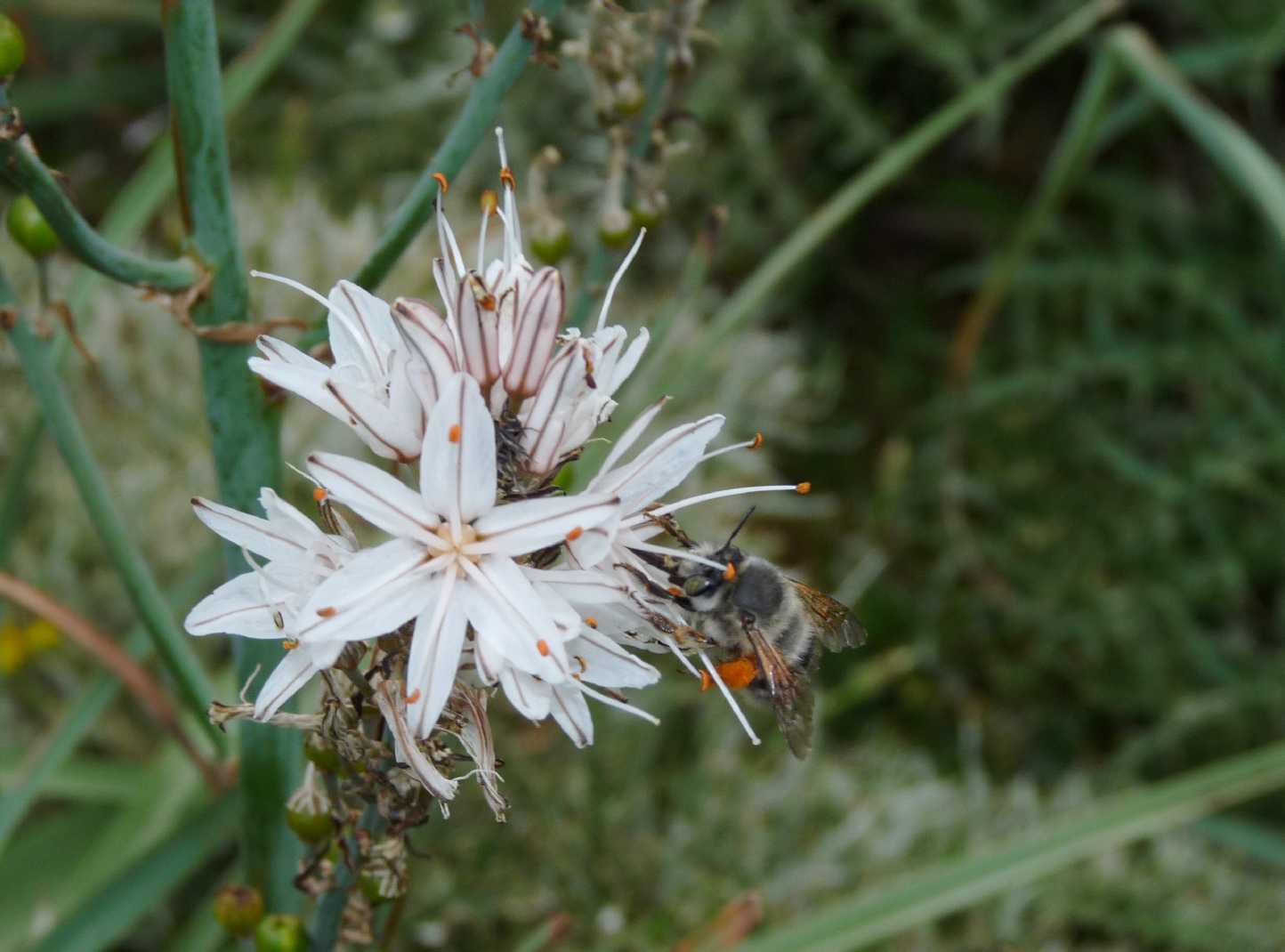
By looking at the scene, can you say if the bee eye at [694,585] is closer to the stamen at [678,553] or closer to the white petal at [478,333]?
the stamen at [678,553]

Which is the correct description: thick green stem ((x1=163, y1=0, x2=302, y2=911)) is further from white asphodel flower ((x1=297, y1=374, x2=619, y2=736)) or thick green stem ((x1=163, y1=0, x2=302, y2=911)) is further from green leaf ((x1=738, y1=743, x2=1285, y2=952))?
green leaf ((x1=738, y1=743, x2=1285, y2=952))

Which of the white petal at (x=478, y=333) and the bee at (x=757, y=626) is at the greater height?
the white petal at (x=478, y=333)

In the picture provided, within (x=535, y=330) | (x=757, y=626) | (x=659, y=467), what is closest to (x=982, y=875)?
(x=757, y=626)

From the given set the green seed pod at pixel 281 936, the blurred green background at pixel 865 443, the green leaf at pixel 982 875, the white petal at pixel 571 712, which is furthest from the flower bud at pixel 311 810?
the blurred green background at pixel 865 443

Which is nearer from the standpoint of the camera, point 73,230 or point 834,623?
point 73,230

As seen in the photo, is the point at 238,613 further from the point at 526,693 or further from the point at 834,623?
the point at 834,623
